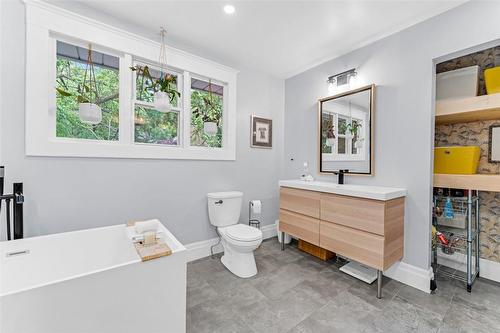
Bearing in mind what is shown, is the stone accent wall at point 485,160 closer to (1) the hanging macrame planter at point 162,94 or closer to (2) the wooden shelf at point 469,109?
(2) the wooden shelf at point 469,109

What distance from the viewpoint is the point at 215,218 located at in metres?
2.54

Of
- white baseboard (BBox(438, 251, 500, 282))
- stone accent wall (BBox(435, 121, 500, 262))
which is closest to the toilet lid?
Answer: white baseboard (BBox(438, 251, 500, 282))

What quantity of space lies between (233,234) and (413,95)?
2.21 meters

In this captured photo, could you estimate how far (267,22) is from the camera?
6.86 ft

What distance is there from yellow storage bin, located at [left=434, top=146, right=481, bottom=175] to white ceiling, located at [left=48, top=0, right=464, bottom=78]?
1.24 m

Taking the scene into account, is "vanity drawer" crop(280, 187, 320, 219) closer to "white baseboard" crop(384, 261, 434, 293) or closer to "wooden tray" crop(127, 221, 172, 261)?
"white baseboard" crop(384, 261, 434, 293)

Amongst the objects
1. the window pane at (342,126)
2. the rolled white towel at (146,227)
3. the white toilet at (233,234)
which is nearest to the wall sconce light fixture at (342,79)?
the window pane at (342,126)

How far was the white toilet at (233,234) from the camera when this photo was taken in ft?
7.04

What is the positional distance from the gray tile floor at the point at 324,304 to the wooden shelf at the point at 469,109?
1.57 m

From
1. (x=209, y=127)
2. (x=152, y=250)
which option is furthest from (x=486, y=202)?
(x=152, y=250)

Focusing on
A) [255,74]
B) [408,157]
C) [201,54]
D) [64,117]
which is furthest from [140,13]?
[408,157]

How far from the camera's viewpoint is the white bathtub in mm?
994

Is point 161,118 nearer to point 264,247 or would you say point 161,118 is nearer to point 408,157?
point 264,247

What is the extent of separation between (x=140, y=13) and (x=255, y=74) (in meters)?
1.56
